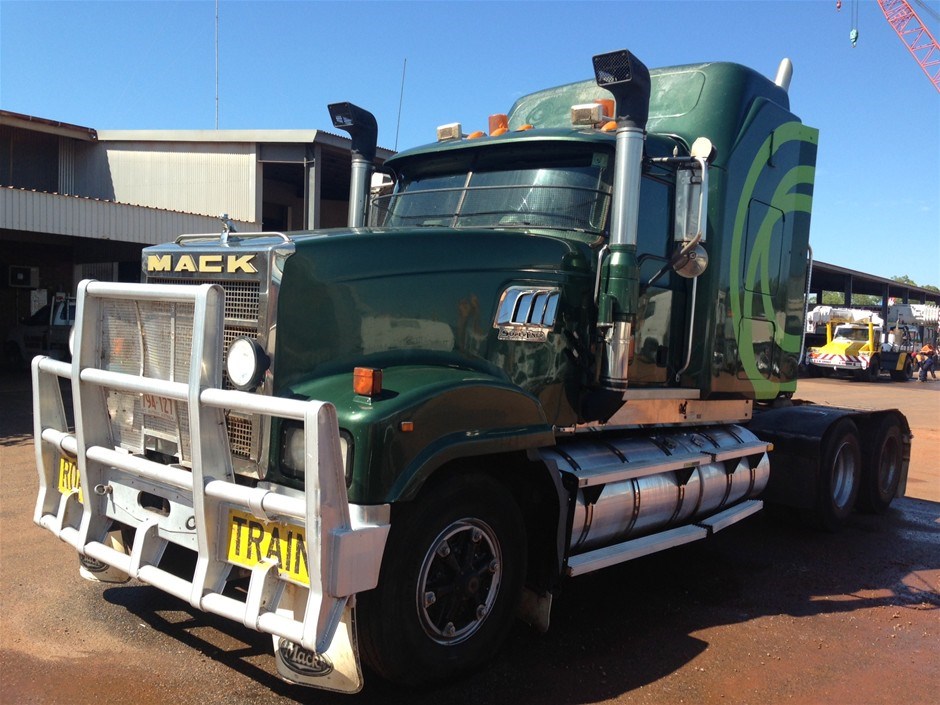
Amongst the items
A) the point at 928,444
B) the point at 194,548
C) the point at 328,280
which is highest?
the point at 328,280

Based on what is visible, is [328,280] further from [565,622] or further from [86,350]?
[565,622]

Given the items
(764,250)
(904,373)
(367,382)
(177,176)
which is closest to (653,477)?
(764,250)

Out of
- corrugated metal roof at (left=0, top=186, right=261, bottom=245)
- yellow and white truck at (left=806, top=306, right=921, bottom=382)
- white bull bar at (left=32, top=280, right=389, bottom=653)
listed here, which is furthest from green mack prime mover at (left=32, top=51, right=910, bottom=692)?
yellow and white truck at (left=806, top=306, right=921, bottom=382)

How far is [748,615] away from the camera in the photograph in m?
4.90

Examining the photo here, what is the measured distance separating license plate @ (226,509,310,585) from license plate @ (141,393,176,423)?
26.7 inches

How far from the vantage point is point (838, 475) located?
7.32m

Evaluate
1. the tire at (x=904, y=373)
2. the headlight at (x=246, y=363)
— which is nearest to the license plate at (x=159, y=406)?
the headlight at (x=246, y=363)

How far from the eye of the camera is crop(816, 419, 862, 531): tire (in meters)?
6.92

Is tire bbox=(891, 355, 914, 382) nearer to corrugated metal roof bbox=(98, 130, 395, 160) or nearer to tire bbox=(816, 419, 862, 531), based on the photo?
corrugated metal roof bbox=(98, 130, 395, 160)

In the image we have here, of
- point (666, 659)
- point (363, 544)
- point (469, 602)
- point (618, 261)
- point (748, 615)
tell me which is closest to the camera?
point (363, 544)

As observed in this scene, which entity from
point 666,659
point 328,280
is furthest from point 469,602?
point 328,280

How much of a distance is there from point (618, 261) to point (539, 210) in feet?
2.17

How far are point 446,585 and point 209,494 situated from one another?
117cm

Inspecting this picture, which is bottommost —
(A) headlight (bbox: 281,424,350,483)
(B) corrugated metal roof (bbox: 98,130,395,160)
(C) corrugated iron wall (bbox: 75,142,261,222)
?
(A) headlight (bbox: 281,424,350,483)
